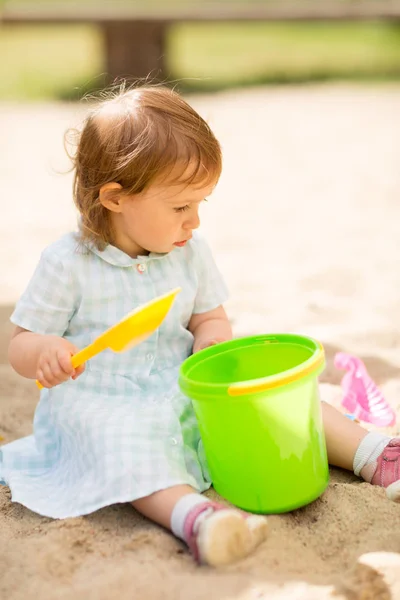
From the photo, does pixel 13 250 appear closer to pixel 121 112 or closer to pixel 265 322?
pixel 265 322

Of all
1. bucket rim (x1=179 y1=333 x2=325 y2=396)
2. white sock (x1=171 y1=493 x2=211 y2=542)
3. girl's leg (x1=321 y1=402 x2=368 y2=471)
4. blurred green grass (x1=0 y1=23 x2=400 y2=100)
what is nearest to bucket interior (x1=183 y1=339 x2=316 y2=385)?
bucket rim (x1=179 y1=333 x2=325 y2=396)

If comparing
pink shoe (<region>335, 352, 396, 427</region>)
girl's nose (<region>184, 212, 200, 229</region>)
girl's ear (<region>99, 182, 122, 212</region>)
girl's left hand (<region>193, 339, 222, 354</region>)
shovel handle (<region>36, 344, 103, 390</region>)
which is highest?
girl's ear (<region>99, 182, 122, 212</region>)

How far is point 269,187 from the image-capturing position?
12.5 feet

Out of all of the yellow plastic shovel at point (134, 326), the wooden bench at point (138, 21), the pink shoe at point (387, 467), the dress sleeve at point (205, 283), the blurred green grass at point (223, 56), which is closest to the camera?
the yellow plastic shovel at point (134, 326)

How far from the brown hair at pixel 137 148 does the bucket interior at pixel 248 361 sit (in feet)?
0.93

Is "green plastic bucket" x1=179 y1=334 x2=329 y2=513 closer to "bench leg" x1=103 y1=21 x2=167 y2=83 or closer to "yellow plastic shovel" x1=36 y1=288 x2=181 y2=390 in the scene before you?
"yellow plastic shovel" x1=36 y1=288 x2=181 y2=390

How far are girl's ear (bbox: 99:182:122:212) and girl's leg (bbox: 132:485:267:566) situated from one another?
488mm

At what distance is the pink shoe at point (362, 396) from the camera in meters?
1.58

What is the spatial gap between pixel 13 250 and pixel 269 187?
133 centimetres

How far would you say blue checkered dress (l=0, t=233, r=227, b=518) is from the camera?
50.5 inches

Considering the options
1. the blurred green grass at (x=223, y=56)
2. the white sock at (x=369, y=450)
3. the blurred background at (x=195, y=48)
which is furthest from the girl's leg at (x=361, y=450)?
the blurred green grass at (x=223, y=56)

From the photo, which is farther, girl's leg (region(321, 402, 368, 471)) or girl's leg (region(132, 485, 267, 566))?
girl's leg (region(321, 402, 368, 471))

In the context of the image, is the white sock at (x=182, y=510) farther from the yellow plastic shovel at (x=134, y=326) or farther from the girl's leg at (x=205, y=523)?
the yellow plastic shovel at (x=134, y=326)

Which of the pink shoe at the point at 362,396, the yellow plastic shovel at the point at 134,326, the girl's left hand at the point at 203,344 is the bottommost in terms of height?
the pink shoe at the point at 362,396
